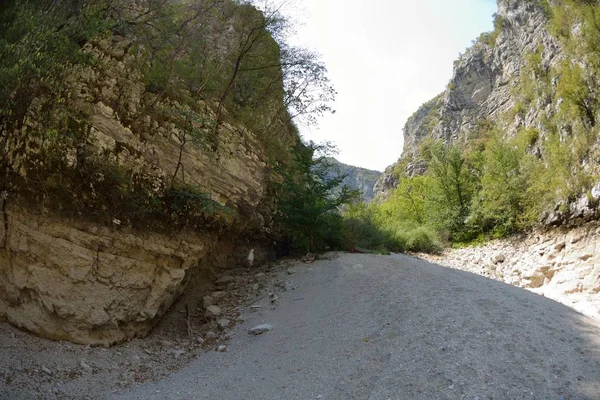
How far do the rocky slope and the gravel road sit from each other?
6.99 feet

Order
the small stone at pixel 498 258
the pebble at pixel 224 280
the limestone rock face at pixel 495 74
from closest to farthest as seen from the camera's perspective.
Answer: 1. the pebble at pixel 224 280
2. the small stone at pixel 498 258
3. the limestone rock face at pixel 495 74

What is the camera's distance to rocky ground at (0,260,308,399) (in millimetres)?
6141

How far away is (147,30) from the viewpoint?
11320 millimetres

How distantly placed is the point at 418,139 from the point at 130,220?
236 ft

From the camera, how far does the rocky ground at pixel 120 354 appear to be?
6.14 metres

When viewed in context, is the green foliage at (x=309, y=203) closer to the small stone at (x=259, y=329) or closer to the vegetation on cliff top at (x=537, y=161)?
the small stone at (x=259, y=329)

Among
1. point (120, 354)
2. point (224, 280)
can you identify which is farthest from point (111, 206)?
point (224, 280)

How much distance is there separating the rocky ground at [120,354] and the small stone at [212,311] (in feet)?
0.08

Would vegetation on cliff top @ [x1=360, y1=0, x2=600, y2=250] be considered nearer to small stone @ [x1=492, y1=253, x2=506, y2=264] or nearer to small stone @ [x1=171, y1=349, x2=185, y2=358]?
small stone @ [x1=492, y1=253, x2=506, y2=264]

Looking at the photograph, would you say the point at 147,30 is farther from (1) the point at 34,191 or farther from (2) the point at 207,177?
(1) the point at 34,191

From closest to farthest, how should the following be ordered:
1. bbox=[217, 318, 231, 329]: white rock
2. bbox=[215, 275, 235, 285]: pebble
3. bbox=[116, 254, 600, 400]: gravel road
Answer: bbox=[116, 254, 600, 400]: gravel road, bbox=[217, 318, 231, 329]: white rock, bbox=[215, 275, 235, 285]: pebble

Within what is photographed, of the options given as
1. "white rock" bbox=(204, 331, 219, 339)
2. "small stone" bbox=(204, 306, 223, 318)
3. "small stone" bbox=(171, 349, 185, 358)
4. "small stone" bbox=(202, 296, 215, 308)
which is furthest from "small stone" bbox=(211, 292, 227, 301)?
"small stone" bbox=(171, 349, 185, 358)

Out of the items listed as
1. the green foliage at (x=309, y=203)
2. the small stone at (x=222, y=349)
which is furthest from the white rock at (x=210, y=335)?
the green foliage at (x=309, y=203)

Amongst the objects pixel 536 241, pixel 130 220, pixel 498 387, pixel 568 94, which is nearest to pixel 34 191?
pixel 130 220
